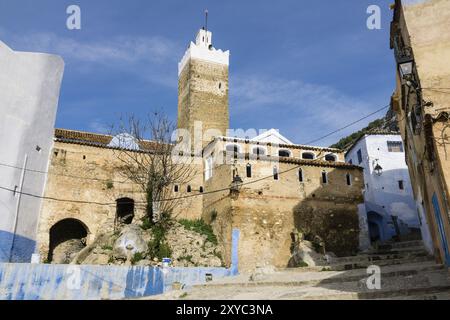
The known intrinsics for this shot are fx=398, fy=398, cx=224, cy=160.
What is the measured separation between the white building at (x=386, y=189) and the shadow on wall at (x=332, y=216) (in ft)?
17.1

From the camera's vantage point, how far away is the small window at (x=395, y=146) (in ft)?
105

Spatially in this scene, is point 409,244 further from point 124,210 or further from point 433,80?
point 124,210

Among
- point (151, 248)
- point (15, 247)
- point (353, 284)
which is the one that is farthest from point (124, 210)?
point (353, 284)

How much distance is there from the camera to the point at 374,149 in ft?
104

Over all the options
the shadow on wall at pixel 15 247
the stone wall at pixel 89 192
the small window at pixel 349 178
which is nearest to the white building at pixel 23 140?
the shadow on wall at pixel 15 247

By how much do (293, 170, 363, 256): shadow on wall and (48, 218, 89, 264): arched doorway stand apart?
44.5ft

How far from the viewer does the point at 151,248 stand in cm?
2200

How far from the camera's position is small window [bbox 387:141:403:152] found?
31906 millimetres

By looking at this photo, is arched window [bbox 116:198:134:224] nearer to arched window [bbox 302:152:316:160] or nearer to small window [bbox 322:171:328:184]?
small window [bbox 322:171:328:184]

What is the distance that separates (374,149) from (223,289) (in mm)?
21466

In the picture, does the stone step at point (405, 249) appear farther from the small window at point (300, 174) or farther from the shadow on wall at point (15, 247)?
the shadow on wall at point (15, 247)

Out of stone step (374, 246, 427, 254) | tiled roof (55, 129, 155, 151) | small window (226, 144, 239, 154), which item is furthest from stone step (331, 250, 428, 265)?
tiled roof (55, 129, 155, 151)
